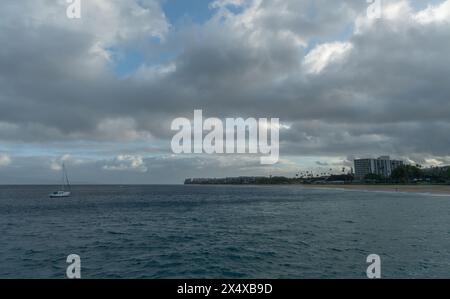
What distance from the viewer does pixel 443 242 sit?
26609 mm

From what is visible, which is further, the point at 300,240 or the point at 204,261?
the point at 300,240

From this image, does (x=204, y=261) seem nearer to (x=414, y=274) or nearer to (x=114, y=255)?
(x=114, y=255)

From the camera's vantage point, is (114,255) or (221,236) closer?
(114,255)

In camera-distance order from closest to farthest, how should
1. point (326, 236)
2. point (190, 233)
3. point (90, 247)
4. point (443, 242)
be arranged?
point (443, 242), point (90, 247), point (326, 236), point (190, 233)

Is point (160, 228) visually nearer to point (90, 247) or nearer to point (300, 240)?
point (90, 247)

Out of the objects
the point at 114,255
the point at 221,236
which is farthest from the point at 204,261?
the point at 221,236

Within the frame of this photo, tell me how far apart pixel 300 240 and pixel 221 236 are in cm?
821

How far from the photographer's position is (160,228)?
131ft
